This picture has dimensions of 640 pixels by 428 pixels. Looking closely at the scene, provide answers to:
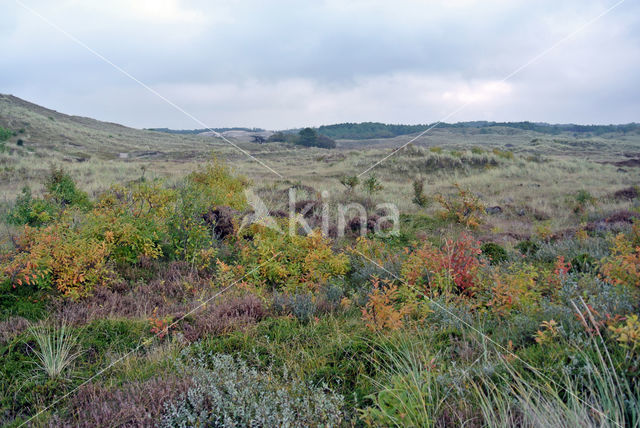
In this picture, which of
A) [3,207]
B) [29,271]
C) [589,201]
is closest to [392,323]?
[29,271]

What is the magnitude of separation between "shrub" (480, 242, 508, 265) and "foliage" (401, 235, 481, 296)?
157cm

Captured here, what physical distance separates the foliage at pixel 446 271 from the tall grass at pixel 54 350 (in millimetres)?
4047

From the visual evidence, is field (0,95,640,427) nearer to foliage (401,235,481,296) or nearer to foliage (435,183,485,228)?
foliage (401,235,481,296)

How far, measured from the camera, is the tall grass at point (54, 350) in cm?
348

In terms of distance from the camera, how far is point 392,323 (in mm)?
3799

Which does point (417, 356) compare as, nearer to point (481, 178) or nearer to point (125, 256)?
point (125, 256)

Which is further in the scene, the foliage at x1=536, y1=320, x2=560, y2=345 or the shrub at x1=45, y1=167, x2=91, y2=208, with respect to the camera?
the shrub at x1=45, y1=167, x2=91, y2=208

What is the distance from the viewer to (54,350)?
3787 mm

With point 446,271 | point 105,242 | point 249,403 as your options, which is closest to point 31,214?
point 105,242

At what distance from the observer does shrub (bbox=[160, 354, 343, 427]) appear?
104 inches

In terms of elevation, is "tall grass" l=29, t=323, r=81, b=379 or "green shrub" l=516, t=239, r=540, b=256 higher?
"tall grass" l=29, t=323, r=81, b=379

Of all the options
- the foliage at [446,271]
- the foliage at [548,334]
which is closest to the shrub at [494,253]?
the foliage at [446,271]

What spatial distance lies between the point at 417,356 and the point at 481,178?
24393mm

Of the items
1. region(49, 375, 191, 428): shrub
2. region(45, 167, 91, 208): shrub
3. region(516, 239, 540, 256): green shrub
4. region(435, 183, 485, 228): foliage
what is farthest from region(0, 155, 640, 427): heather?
region(435, 183, 485, 228): foliage
